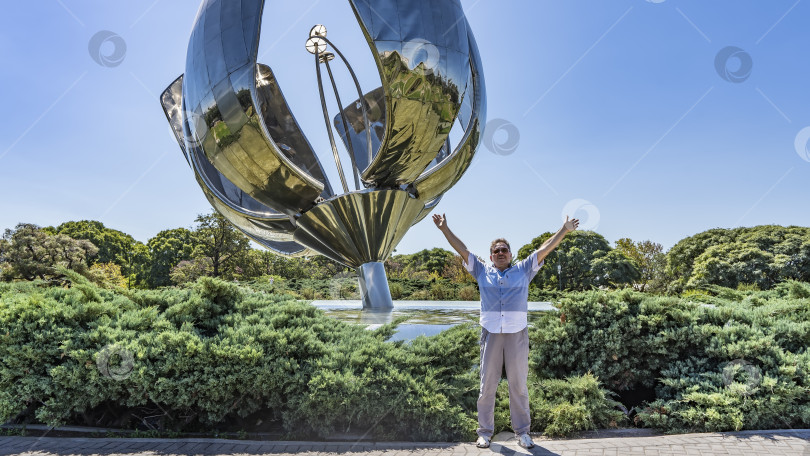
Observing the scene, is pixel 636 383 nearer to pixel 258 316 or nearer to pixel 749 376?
pixel 749 376

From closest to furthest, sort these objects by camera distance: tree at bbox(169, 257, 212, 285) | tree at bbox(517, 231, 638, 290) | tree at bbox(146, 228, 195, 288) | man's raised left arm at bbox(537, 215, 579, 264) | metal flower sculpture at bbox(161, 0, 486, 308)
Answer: man's raised left arm at bbox(537, 215, 579, 264) → metal flower sculpture at bbox(161, 0, 486, 308) → tree at bbox(169, 257, 212, 285) → tree at bbox(517, 231, 638, 290) → tree at bbox(146, 228, 195, 288)

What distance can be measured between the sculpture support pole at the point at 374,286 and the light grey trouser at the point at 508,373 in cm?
556

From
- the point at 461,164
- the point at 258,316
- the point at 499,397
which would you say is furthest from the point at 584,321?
the point at 461,164

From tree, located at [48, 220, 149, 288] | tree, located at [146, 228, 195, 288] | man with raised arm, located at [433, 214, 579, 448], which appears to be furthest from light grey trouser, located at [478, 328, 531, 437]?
tree, located at [48, 220, 149, 288]

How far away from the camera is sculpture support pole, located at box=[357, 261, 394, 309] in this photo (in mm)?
9164

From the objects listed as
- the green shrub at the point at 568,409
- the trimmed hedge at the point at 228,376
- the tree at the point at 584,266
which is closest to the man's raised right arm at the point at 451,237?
the trimmed hedge at the point at 228,376

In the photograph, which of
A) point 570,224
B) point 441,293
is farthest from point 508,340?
point 441,293

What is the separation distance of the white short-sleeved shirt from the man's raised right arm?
5 cm

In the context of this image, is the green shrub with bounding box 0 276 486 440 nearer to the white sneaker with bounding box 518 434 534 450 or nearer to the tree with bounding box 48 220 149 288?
the white sneaker with bounding box 518 434 534 450

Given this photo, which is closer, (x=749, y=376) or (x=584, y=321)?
(x=749, y=376)

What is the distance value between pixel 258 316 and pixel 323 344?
773mm

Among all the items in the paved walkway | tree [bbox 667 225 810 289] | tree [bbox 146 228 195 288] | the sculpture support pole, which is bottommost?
the paved walkway

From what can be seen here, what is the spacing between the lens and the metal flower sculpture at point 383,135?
21.9ft

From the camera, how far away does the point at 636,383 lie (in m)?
4.87
